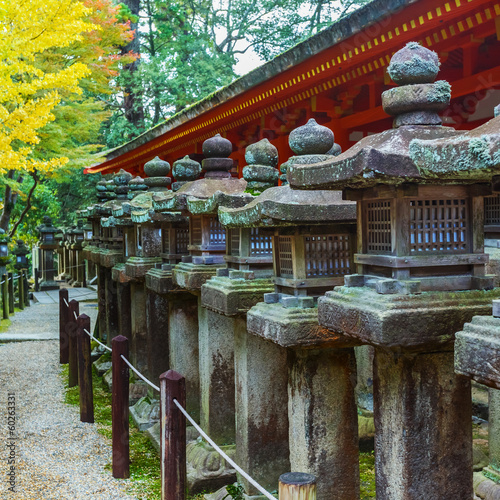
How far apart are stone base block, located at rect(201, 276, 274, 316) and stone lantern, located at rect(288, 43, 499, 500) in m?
1.21

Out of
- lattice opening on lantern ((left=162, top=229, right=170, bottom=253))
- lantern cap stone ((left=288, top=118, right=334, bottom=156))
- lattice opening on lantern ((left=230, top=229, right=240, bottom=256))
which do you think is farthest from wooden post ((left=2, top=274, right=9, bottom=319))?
lantern cap stone ((left=288, top=118, right=334, bottom=156))

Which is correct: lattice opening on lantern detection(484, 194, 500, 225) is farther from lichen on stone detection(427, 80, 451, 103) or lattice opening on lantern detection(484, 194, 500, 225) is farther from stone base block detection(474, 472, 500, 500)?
lichen on stone detection(427, 80, 451, 103)

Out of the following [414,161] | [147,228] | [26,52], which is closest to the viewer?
[414,161]

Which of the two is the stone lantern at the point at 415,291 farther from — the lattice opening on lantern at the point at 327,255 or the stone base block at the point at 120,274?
the stone base block at the point at 120,274

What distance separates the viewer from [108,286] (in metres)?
9.98

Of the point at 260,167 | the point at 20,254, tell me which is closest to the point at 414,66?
the point at 260,167

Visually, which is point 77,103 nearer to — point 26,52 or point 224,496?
point 26,52

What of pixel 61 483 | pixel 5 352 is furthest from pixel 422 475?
pixel 5 352

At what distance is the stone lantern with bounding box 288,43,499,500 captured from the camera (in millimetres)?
2777

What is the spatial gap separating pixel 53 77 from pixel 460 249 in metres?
8.33

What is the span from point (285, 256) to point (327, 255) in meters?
0.27

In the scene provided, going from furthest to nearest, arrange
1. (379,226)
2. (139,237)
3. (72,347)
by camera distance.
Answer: (72,347) < (139,237) < (379,226)

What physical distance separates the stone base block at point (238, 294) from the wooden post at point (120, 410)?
57.7 inches

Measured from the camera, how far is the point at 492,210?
17.4 feet
